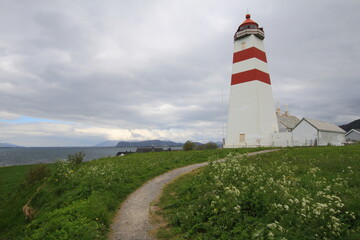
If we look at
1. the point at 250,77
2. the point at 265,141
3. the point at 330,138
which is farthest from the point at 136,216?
the point at 330,138

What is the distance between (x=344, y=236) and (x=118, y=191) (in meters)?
10.1

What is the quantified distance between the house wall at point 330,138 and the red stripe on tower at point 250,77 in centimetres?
1190

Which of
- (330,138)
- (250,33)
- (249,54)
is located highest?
(250,33)

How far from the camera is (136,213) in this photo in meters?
9.55

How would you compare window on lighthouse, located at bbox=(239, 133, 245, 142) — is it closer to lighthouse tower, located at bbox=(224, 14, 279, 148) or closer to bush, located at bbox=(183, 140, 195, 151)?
lighthouse tower, located at bbox=(224, 14, 279, 148)

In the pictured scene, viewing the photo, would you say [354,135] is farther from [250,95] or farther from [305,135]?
[250,95]

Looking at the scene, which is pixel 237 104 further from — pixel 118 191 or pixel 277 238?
pixel 277 238

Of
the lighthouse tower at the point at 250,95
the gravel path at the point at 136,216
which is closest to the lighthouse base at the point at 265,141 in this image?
the lighthouse tower at the point at 250,95

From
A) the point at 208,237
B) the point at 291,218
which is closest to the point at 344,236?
the point at 291,218

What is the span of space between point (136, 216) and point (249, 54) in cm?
3010

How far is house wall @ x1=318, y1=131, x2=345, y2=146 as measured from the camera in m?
35.2

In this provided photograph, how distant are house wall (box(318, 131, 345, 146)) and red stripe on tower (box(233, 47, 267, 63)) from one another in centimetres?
1480

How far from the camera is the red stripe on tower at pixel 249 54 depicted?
3322cm

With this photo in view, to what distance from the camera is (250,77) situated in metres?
32.7
